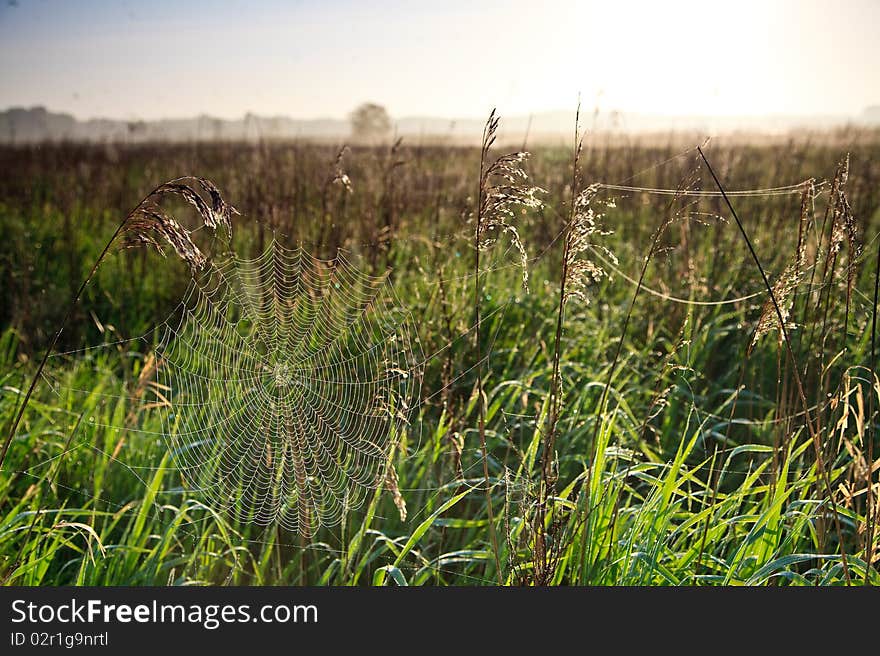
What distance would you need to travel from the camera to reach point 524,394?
278 cm

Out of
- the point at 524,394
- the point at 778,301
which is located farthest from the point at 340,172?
the point at 778,301

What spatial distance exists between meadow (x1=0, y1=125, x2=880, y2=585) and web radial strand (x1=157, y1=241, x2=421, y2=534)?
11cm

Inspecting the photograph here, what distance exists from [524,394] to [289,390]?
1.27 meters

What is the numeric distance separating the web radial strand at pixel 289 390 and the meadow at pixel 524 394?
110 millimetres

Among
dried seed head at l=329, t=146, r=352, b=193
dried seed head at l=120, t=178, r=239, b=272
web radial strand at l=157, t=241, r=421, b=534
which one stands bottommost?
web radial strand at l=157, t=241, r=421, b=534

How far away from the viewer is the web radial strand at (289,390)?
271cm

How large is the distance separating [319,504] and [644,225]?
11.6ft

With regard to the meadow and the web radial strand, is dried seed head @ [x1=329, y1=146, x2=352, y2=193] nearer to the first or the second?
the meadow

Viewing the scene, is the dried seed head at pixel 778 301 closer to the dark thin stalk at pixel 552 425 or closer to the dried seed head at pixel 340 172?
the dark thin stalk at pixel 552 425

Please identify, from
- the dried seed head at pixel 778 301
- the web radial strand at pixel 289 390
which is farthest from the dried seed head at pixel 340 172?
the dried seed head at pixel 778 301

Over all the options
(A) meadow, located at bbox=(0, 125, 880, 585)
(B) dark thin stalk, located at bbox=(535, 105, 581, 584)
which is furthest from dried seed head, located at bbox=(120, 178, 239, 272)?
(B) dark thin stalk, located at bbox=(535, 105, 581, 584)

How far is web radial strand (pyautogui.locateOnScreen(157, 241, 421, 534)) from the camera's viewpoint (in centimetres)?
271

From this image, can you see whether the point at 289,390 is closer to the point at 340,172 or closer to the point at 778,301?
the point at 340,172

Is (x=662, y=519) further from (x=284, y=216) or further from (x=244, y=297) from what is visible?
(x=284, y=216)
